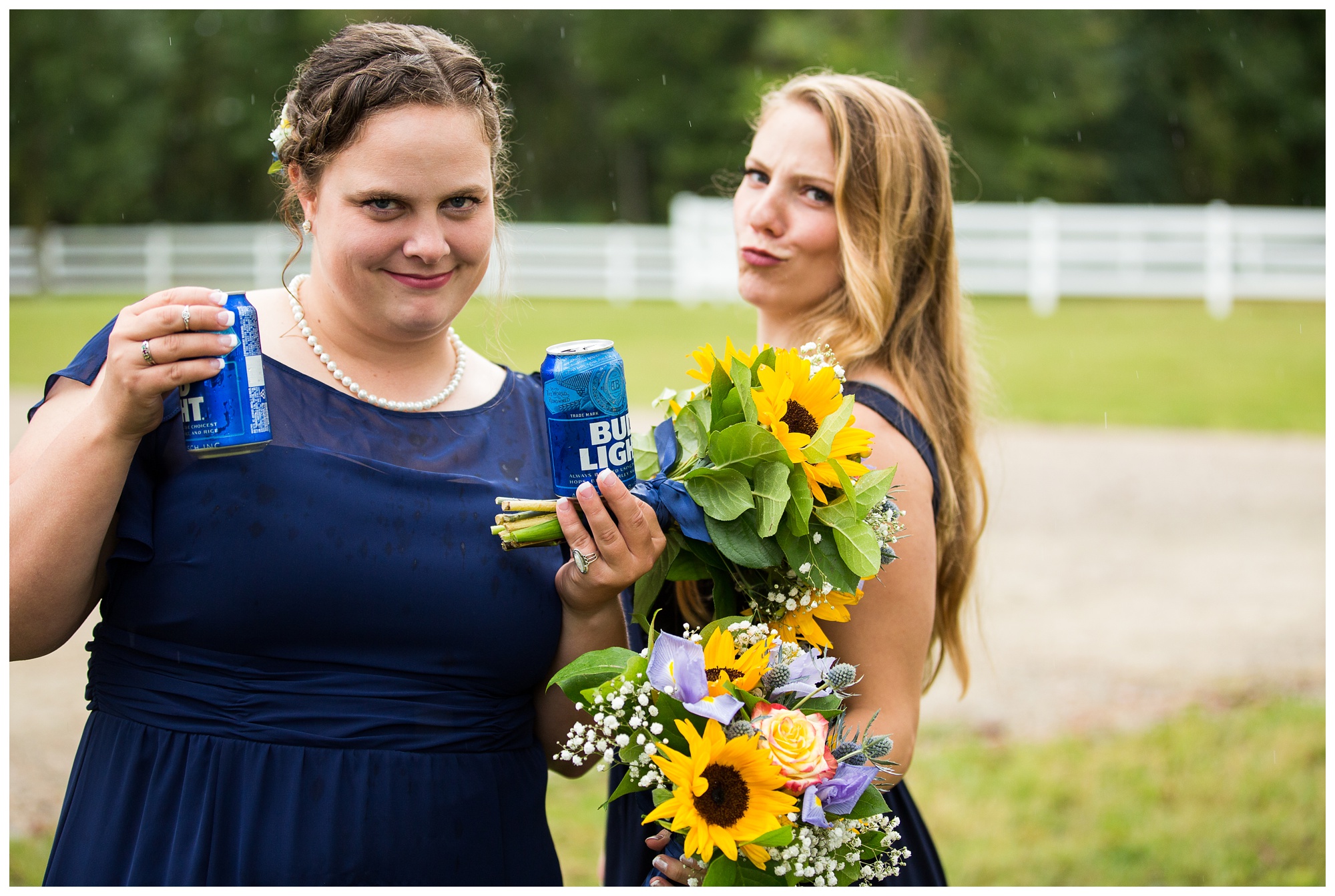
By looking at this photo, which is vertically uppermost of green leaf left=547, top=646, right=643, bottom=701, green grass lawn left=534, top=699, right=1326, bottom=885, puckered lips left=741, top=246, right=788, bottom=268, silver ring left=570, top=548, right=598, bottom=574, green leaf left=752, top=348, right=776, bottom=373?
puckered lips left=741, top=246, right=788, bottom=268

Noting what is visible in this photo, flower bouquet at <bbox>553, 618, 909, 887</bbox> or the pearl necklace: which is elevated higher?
the pearl necklace

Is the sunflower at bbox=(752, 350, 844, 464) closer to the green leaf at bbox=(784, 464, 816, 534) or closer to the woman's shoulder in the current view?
the green leaf at bbox=(784, 464, 816, 534)

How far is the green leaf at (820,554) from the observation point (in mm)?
2092

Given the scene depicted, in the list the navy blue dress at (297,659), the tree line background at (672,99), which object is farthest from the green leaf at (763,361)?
the tree line background at (672,99)

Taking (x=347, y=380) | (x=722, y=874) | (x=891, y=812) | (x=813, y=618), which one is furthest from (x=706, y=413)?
(x=891, y=812)

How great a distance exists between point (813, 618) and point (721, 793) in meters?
0.51

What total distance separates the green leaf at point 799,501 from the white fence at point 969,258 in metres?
19.8

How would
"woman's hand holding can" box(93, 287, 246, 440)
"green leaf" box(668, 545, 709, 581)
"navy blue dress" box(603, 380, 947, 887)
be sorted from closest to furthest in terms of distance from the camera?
"woman's hand holding can" box(93, 287, 246, 440)
"green leaf" box(668, 545, 709, 581)
"navy blue dress" box(603, 380, 947, 887)

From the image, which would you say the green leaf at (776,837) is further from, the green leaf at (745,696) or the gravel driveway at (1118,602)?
the gravel driveway at (1118,602)

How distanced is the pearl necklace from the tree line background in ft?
88.2

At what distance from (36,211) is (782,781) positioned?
35.1 m

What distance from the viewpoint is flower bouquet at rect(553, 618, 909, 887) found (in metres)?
1.83

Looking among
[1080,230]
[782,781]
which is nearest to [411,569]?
[782,781]

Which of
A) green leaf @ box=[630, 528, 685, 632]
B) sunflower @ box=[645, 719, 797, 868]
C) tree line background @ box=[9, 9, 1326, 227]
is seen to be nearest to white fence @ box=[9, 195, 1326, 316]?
tree line background @ box=[9, 9, 1326, 227]
